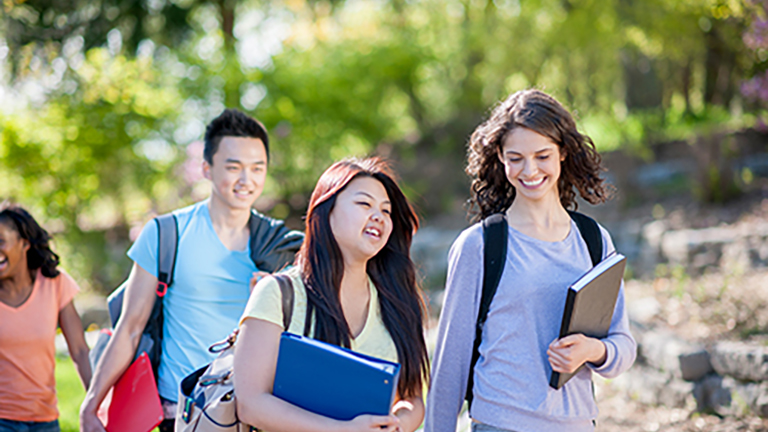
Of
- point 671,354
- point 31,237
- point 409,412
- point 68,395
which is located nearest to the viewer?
point 409,412

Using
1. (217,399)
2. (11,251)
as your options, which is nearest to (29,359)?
(11,251)

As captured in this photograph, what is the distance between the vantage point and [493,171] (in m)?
2.51

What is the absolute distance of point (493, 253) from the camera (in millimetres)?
2232

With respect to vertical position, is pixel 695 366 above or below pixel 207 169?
below

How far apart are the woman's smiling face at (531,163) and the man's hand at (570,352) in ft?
1.65

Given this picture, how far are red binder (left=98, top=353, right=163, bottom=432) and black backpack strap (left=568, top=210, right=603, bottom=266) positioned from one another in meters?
1.72

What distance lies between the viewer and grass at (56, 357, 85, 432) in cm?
455

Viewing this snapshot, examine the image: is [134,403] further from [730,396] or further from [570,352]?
[730,396]

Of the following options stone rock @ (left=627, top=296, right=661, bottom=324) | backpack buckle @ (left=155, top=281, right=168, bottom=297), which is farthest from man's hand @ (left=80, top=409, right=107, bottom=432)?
stone rock @ (left=627, top=296, right=661, bottom=324)

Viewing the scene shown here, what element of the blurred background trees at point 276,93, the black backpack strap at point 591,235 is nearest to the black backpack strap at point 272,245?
the black backpack strap at point 591,235

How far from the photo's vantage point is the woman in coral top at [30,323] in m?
2.95

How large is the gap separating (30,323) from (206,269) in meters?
0.93

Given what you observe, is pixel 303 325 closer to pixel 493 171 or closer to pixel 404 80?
pixel 493 171

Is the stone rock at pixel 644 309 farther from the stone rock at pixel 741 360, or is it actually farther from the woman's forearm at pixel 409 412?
the woman's forearm at pixel 409 412
